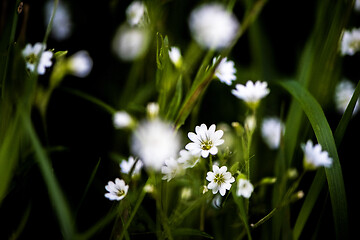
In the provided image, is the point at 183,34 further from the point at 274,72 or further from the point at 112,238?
the point at 112,238

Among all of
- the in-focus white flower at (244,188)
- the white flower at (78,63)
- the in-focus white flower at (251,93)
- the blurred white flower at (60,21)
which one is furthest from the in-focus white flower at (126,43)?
the in-focus white flower at (244,188)

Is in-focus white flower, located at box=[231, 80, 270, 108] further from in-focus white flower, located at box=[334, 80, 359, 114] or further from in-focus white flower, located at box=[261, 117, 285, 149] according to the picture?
in-focus white flower, located at box=[334, 80, 359, 114]

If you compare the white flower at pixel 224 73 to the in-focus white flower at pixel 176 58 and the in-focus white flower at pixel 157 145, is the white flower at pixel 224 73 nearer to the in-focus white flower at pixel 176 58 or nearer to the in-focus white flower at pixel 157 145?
the in-focus white flower at pixel 176 58

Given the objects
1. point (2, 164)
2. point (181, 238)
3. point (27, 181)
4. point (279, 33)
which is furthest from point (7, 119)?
point (279, 33)

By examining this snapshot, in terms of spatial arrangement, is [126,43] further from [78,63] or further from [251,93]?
[251,93]

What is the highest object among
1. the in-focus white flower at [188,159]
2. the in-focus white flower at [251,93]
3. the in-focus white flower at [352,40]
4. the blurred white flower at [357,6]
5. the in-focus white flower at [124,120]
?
the blurred white flower at [357,6]

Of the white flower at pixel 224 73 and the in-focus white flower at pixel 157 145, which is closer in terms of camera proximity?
the in-focus white flower at pixel 157 145

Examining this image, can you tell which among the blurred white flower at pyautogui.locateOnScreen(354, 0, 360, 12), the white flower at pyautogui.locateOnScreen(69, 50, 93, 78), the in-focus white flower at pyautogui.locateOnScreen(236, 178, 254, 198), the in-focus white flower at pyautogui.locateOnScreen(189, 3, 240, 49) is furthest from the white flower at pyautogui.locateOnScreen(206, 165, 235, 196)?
the blurred white flower at pyautogui.locateOnScreen(354, 0, 360, 12)
